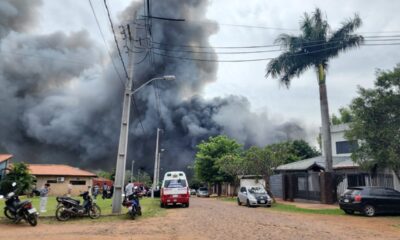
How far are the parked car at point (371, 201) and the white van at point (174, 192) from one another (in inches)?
373

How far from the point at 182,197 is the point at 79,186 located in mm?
29243

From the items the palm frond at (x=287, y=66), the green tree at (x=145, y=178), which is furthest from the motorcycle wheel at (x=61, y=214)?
the green tree at (x=145, y=178)

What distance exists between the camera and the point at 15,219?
1153 cm

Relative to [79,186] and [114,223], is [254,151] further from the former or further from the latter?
[79,186]

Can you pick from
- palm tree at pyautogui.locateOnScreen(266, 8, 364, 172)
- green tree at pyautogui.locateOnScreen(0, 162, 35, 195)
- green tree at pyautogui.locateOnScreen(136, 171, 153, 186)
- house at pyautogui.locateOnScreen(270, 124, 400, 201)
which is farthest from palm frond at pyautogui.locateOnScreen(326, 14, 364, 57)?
green tree at pyautogui.locateOnScreen(136, 171, 153, 186)

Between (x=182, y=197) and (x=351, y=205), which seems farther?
(x=182, y=197)

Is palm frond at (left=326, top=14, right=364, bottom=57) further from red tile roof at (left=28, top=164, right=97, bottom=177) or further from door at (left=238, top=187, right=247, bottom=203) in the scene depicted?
red tile roof at (left=28, top=164, right=97, bottom=177)

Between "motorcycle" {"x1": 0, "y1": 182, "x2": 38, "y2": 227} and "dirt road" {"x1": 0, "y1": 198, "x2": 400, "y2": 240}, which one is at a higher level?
"motorcycle" {"x1": 0, "y1": 182, "x2": 38, "y2": 227}

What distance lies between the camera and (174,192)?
21344 mm

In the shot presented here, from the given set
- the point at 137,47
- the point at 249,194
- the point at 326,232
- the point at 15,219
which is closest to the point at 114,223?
the point at 15,219

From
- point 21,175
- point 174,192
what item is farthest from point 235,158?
point 21,175

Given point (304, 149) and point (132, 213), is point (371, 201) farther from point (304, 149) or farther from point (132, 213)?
point (304, 149)

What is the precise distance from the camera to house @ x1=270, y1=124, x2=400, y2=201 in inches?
858

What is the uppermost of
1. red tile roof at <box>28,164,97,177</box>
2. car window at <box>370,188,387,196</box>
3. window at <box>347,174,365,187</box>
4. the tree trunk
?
the tree trunk
